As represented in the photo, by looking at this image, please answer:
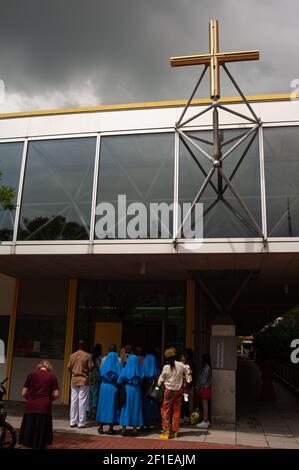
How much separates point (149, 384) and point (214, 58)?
711 cm

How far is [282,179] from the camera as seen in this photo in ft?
33.4

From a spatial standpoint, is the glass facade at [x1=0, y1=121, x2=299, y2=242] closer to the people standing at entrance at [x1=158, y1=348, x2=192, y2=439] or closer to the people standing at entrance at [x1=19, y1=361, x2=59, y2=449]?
the people standing at entrance at [x1=158, y1=348, x2=192, y2=439]

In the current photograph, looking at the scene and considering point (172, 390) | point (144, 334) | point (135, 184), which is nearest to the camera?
point (172, 390)

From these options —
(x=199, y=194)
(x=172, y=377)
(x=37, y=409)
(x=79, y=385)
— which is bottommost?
(x=37, y=409)

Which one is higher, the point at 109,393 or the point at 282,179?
the point at 282,179

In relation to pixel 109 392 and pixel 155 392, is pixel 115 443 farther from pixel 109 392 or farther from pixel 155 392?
pixel 155 392

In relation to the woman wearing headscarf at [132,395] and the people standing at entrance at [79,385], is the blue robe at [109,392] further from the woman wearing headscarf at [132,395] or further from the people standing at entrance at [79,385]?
the people standing at entrance at [79,385]

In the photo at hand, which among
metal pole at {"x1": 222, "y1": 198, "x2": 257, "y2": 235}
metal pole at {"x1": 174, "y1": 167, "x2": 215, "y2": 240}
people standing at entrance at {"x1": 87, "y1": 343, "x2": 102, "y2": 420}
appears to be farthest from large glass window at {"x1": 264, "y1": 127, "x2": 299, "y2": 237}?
people standing at entrance at {"x1": 87, "y1": 343, "x2": 102, "y2": 420}

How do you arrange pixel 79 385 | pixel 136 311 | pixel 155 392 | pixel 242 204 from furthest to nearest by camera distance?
pixel 136 311
pixel 79 385
pixel 242 204
pixel 155 392

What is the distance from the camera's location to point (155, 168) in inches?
423

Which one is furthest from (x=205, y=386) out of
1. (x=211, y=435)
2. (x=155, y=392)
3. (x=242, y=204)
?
(x=242, y=204)

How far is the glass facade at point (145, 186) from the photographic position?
33.2 feet

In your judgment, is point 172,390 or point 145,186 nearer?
point 172,390

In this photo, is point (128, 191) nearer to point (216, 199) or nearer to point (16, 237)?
point (216, 199)
